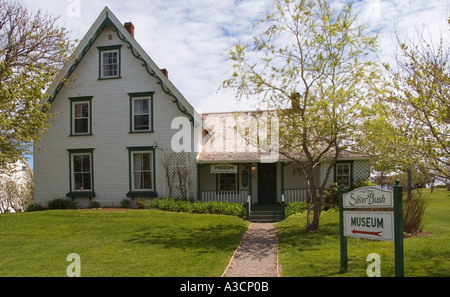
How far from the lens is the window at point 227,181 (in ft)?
65.8

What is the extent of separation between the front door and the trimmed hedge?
2.96m

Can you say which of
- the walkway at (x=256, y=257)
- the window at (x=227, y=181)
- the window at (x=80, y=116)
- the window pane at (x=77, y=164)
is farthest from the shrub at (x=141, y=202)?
the walkway at (x=256, y=257)

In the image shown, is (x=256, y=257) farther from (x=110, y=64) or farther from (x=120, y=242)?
(x=110, y=64)

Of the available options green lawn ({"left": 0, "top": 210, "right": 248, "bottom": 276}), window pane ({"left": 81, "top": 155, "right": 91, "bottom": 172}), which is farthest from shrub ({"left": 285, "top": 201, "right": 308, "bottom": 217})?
window pane ({"left": 81, "top": 155, "right": 91, "bottom": 172})

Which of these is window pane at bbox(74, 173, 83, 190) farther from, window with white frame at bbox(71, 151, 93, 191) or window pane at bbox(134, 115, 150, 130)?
window pane at bbox(134, 115, 150, 130)

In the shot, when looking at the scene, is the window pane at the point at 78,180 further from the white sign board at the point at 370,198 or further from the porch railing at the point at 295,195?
the white sign board at the point at 370,198

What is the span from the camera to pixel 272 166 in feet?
64.8

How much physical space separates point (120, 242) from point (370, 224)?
7239 mm

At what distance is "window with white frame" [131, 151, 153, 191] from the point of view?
1864 centimetres

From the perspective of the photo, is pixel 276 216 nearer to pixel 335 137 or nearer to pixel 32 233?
pixel 335 137

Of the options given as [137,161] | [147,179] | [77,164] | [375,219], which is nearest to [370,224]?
[375,219]

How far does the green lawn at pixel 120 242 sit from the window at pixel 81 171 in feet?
10.2

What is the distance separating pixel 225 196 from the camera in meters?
18.5

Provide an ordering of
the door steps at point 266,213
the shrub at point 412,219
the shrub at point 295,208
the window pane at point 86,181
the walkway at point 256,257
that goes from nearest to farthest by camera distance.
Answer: the walkway at point 256,257, the shrub at point 412,219, the door steps at point 266,213, the shrub at point 295,208, the window pane at point 86,181
